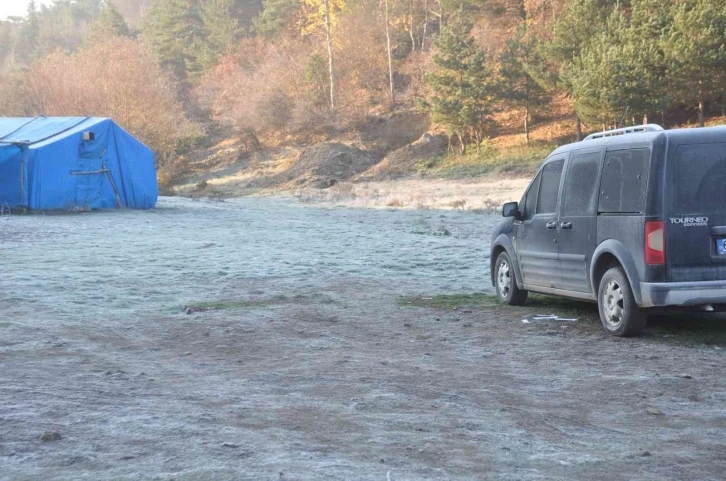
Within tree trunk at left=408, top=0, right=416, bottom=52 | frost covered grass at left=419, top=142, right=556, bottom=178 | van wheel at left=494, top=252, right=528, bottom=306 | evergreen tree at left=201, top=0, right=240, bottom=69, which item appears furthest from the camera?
evergreen tree at left=201, top=0, right=240, bottom=69

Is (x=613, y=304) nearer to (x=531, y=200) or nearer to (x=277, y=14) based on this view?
(x=531, y=200)

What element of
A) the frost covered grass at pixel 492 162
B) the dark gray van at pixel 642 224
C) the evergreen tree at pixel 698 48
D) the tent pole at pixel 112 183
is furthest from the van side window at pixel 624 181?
the frost covered grass at pixel 492 162

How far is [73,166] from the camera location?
33406 millimetres

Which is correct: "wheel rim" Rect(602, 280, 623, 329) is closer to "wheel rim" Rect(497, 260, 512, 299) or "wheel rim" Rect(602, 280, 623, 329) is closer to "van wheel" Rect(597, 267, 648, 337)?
"van wheel" Rect(597, 267, 648, 337)

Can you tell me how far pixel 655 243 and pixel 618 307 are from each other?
34.3 inches

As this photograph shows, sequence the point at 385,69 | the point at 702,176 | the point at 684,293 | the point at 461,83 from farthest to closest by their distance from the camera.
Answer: the point at 385,69 → the point at 461,83 → the point at 702,176 → the point at 684,293

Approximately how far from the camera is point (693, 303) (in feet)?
27.4

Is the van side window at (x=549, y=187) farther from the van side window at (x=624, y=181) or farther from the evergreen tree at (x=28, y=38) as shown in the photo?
the evergreen tree at (x=28, y=38)

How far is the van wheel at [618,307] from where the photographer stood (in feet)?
28.6

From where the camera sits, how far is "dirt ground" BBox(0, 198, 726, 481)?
5062 mm

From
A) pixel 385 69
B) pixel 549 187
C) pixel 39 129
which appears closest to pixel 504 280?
pixel 549 187

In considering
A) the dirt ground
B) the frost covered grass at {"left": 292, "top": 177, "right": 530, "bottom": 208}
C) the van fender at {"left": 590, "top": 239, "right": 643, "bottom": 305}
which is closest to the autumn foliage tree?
the frost covered grass at {"left": 292, "top": 177, "right": 530, "bottom": 208}

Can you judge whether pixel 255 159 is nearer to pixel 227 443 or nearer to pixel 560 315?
pixel 560 315

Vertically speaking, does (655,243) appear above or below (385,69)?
below
